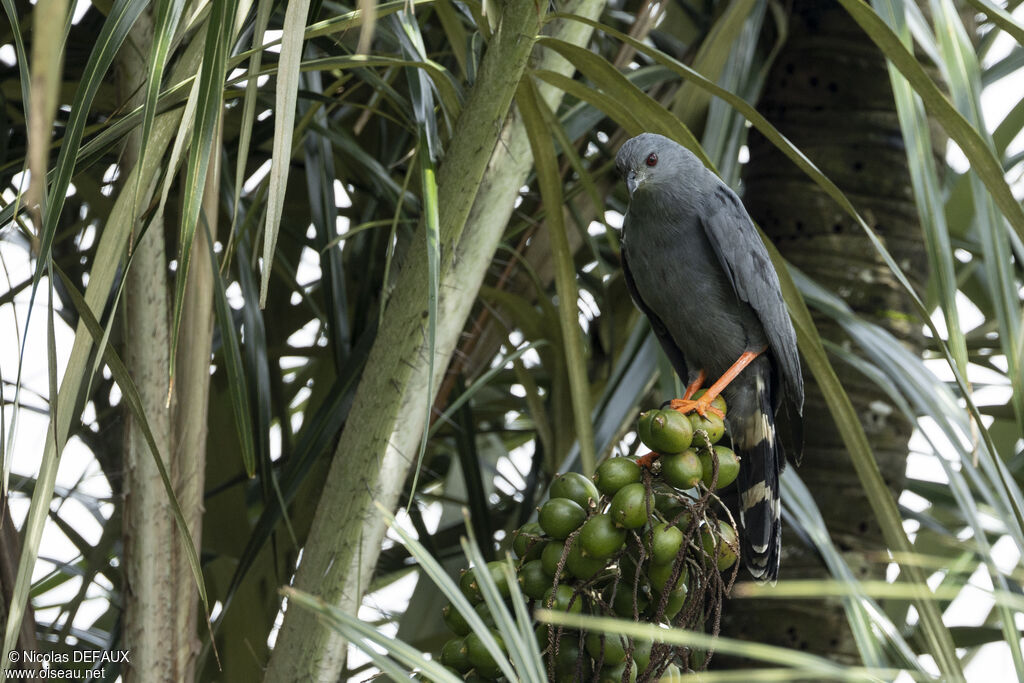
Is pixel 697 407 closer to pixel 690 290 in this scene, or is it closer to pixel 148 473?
pixel 690 290

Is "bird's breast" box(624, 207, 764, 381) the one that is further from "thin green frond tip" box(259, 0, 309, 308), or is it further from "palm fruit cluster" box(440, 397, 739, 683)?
"thin green frond tip" box(259, 0, 309, 308)

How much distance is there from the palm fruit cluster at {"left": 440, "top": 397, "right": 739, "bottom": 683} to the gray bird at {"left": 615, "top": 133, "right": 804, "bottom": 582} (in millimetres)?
540

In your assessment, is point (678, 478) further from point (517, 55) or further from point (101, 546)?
point (101, 546)

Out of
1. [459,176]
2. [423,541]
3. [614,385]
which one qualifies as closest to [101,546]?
[423,541]

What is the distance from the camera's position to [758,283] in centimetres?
155

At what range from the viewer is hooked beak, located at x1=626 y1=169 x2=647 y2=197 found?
168 cm

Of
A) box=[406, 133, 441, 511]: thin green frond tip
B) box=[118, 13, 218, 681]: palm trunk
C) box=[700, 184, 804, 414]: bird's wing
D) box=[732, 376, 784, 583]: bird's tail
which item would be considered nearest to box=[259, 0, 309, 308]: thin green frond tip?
box=[406, 133, 441, 511]: thin green frond tip

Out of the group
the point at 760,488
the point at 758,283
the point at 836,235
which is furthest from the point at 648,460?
the point at 836,235

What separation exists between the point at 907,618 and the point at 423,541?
131cm

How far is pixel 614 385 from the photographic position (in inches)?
66.5

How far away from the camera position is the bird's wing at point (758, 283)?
1.53 meters

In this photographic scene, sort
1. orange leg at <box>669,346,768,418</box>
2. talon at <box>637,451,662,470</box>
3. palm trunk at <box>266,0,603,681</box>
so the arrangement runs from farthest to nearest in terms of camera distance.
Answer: orange leg at <box>669,346,768,418</box> → palm trunk at <box>266,0,603,681</box> → talon at <box>637,451,662,470</box>

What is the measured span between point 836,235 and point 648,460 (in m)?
1.37

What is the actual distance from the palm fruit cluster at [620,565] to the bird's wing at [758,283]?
58 centimetres
